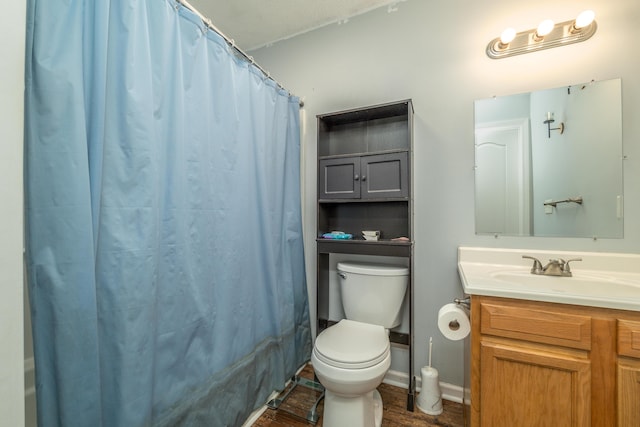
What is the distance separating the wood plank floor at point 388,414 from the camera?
4.64 feet

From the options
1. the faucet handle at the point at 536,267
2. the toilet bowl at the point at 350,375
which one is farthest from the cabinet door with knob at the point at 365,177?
the toilet bowl at the point at 350,375

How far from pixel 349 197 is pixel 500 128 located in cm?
94

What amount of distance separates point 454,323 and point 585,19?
1594 millimetres

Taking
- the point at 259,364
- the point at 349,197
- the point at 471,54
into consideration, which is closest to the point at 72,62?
the point at 349,197

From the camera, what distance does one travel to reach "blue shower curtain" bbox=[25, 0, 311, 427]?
2.29 feet

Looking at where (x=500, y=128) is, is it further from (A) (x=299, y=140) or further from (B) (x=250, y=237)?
(B) (x=250, y=237)

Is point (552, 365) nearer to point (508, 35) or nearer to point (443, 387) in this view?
point (443, 387)

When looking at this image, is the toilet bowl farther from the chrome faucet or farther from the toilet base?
the chrome faucet

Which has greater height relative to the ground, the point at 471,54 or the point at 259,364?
the point at 471,54

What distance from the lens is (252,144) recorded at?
4.67ft

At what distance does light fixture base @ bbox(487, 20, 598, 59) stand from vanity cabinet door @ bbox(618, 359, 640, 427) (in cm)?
148

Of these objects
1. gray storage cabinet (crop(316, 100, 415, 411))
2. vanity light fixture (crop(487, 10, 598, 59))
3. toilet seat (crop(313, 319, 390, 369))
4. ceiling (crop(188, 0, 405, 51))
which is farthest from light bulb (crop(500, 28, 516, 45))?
toilet seat (crop(313, 319, 390, 369))

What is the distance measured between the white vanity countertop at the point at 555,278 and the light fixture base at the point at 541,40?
1.08 metres

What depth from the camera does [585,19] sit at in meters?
1.31
